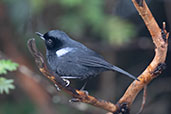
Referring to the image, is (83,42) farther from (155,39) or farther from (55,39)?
(155,39)

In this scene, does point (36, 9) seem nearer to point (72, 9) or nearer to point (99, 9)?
point (72, 9)

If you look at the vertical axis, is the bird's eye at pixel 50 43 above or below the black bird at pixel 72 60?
above

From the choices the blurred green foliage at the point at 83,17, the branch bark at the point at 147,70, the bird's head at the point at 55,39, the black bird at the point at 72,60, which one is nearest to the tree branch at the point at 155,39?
the branch bark at the point at 147,70

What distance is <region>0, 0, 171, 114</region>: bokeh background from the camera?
4617 millimetres

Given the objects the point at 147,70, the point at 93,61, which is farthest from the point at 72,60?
the point at 147,70

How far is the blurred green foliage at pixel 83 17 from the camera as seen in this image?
4.51m

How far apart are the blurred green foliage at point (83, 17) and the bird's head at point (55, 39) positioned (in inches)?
35.8

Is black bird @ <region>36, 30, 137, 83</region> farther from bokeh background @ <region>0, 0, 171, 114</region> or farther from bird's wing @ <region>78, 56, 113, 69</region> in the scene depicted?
bokeh background @ <region>0, 0, 171, 114</region>

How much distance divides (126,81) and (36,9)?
205 cm

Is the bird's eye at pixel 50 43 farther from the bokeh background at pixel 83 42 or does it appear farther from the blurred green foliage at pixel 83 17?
the bokeh background at pixel 83 42

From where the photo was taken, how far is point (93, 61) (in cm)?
334

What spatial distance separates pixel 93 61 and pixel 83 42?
1.89 metres

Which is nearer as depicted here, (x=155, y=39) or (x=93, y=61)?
(x=155, y=39)

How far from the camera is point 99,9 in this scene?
4.61 metres
